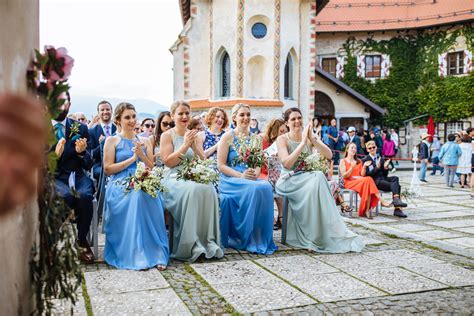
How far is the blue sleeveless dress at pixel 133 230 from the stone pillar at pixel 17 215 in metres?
2.64

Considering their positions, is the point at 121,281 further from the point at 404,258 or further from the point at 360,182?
the point at 360,182

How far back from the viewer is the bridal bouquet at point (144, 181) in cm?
537

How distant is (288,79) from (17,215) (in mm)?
20840

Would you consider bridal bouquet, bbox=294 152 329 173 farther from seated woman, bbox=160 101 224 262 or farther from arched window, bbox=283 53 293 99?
arched window, bbox=283 53 293 99

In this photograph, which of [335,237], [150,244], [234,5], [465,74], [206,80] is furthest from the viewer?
[465,74]

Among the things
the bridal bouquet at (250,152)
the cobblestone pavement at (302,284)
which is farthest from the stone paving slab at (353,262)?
the bridal bouquet at (250,152)

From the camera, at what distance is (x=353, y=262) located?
5.43 metres

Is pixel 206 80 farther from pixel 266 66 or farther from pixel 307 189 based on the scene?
pixel 307 189

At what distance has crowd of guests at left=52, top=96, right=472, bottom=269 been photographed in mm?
5352

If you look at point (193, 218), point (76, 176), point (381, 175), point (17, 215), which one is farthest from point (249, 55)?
point (17, 215)

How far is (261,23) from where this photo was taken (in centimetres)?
2134

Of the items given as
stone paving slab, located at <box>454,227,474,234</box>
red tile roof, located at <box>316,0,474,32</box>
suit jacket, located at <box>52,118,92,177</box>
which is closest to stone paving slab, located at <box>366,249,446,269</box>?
stone paving slab, located at <box>454,227,474,234</box>

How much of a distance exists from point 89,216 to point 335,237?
308cm

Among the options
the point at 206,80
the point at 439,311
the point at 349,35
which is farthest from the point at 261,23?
the point at 439,311
